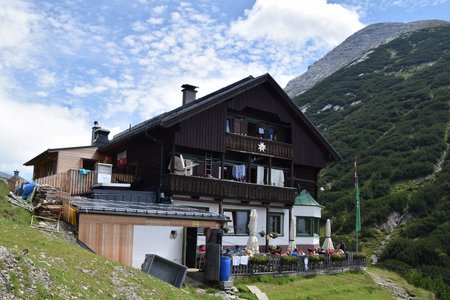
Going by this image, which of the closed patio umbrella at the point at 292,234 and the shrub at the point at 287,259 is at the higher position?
the closed patio umbrella at the point at 292,234

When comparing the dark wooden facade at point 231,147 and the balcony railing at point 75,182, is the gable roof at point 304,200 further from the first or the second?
the balcony railing at point 75,182

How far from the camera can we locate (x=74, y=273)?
12.8 meters

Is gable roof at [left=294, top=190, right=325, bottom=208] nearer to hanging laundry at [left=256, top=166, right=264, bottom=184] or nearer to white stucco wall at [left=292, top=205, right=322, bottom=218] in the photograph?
white stucco wall at [left=292, top=205, right=322, bottom=218]

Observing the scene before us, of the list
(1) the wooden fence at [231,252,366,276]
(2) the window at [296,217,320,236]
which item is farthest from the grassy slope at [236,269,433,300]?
(2) the window at [296,217,320,236]

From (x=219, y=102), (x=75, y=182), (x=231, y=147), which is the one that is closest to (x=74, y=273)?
(x=75, y=182)

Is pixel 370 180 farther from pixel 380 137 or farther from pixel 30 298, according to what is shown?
pixel 30 298

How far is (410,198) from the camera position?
1881 inches

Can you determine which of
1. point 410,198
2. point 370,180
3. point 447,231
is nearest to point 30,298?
point 447,231

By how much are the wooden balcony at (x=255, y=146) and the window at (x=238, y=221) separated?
3.90m

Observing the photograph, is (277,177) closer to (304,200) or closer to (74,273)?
(304,200)

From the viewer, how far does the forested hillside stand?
41062mm

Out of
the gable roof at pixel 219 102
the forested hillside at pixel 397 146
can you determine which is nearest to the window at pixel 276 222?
the gable roof at pixel 219 102

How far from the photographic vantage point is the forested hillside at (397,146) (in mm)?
41062

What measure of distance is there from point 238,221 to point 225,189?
2.75 m
